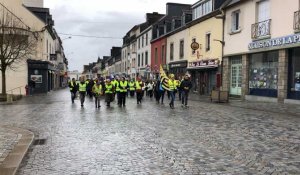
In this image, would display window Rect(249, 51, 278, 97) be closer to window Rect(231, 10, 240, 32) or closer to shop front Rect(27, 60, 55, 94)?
window Rect(231, 10, 240, 32)

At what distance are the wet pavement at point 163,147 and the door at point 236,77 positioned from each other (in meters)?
12.8

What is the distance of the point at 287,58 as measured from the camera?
67.1 ft

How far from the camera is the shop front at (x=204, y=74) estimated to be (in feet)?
97.9

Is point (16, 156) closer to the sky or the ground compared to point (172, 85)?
closer to the ground

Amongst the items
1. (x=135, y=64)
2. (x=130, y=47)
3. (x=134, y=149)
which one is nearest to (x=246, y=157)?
(x=134, y=149)

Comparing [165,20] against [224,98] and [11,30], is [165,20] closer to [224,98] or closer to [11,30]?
[11,30]

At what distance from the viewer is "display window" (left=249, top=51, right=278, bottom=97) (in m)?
21.8

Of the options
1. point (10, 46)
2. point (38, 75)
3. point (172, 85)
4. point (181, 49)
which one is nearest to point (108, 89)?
point (172, 85)

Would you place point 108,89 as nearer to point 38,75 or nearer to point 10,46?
point 10,46

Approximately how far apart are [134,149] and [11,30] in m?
24.7

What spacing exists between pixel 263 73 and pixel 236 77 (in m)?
3.33

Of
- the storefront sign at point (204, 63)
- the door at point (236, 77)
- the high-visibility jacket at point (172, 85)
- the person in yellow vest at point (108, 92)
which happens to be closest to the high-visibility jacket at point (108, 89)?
the person in yellow vest at point (108, 92)

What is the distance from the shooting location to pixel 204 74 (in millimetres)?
32438

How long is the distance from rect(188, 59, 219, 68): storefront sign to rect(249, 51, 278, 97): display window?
15.7ft
